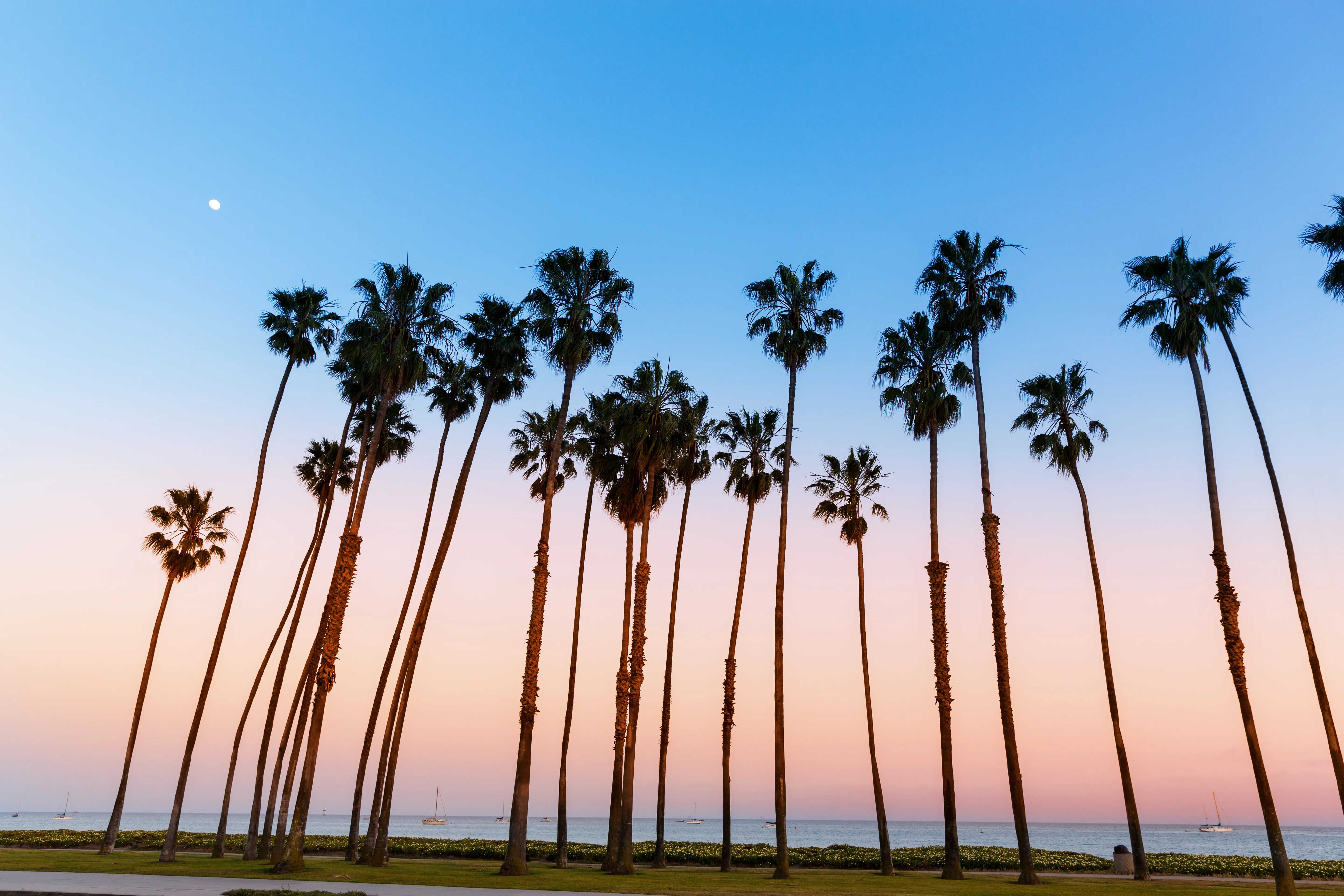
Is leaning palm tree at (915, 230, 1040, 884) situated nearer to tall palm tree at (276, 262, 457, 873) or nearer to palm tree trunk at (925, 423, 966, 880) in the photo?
palm tree trunk at (925, 423, 966, 880)

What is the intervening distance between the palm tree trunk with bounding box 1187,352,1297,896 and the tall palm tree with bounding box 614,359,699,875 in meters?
18.9

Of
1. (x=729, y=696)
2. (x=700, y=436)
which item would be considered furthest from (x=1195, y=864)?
(x=700, y=436)

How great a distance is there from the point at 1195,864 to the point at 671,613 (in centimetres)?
2645

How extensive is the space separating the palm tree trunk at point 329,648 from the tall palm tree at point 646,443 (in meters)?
10.1

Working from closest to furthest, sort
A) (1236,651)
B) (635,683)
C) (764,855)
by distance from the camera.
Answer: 1. (1236,651)
2. (635,683)
3. (764,855)

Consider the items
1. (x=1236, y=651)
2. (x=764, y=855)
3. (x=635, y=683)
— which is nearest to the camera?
(x=1236, y=651)

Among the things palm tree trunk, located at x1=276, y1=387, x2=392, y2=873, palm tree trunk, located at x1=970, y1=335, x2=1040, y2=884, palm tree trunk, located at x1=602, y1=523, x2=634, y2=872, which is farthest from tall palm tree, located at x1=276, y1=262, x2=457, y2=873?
palm tree trunk, located at x1=970, y1=335, x2=1040, y2=884

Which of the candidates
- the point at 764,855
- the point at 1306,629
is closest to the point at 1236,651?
the point at 1306,629

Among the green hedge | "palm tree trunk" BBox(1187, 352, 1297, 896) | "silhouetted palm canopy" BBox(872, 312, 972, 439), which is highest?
"silhouetted palm canopy" BBox(872, 312, 972, 439)

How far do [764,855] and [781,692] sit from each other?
1672 cm

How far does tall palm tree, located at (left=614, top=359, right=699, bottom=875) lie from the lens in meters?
32.0

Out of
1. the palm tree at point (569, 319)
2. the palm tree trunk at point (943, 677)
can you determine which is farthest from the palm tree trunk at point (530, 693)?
the palm tree trunk at point (943, 677)

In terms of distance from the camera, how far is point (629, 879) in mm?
25891

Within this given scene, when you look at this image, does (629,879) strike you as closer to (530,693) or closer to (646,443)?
(530,693)
